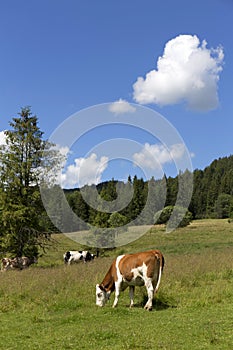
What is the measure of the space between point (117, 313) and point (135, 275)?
1.31m

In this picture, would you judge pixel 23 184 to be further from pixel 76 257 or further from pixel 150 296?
pixel 150 296

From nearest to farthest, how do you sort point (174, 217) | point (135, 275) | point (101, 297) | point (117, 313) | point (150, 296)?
point (117, 313) < point (150, 296) < point (135, 275) < point (101, 297) < point (174, 217)

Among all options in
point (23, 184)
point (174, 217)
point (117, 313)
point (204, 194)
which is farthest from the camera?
point (204, 194)

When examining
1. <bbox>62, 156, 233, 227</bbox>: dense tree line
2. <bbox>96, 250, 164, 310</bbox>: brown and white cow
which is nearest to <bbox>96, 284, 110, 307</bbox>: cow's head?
<bbox>96, 250, 164, 310</bbox>: brown and white cow

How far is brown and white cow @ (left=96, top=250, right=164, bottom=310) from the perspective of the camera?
33.8 ft

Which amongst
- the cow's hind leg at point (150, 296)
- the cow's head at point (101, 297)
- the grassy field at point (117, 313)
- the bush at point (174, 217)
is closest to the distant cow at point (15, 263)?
the grassy field at point (117, 313)

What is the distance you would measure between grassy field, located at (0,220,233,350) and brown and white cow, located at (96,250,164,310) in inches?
14.1

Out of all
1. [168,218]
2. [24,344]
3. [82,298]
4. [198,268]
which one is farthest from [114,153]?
[168,218]

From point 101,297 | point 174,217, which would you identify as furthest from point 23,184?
point 174,217

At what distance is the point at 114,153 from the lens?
21.8 meters

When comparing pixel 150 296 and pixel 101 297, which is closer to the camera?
pixel 150 296

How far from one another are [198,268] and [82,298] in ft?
16.7

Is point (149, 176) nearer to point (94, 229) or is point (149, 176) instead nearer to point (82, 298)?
point (82, 298)

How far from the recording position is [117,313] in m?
9.58
